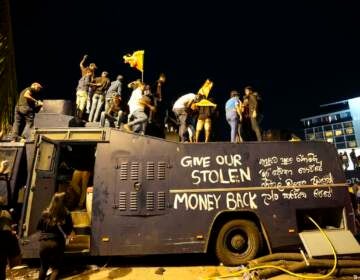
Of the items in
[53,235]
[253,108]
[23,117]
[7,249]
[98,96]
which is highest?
[98,96]

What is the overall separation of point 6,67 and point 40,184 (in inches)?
373

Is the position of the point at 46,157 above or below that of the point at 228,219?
above

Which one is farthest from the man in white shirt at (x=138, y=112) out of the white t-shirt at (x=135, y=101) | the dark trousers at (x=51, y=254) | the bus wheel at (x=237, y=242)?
the dark trousers at (x=51, y=254)

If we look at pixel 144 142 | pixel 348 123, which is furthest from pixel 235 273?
pixel 348 123

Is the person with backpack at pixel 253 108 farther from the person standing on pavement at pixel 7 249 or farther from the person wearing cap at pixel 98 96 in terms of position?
the person standing on pavement at pixel 7 249

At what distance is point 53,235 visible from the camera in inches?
206

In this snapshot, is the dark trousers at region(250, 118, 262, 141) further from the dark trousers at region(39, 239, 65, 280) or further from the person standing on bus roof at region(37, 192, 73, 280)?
the dark trousers at region(39, 239, 65, 280)

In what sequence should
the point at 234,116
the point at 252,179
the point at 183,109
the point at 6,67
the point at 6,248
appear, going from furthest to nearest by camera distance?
the point at 6,67
the point at 183,109
the point at 234,116
the point at 252,179
the point at 6,248

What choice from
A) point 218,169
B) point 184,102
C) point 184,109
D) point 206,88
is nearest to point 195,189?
point 218,169

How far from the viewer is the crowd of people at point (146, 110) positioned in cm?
833

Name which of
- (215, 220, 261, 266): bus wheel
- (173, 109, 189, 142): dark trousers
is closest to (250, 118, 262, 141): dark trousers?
(173, 109, 189, 142): dark trousers

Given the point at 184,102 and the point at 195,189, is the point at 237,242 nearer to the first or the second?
the point at 195,189

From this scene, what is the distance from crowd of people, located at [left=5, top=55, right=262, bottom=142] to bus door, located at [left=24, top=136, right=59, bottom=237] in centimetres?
148

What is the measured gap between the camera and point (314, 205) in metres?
6.57
